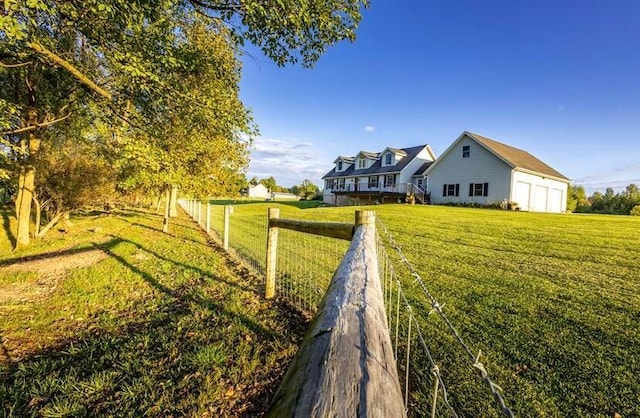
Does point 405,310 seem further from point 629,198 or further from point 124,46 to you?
point 629,198

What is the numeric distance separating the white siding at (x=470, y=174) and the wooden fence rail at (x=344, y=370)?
26.2 metres

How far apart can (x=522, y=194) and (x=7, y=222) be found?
31.3 m

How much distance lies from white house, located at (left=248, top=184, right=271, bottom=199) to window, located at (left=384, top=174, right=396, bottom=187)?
6210cm

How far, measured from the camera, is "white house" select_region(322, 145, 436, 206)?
1262 inches

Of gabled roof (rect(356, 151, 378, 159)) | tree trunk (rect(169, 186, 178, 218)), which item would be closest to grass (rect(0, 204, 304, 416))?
tree trunk (rect(169, 186, 178, 218))

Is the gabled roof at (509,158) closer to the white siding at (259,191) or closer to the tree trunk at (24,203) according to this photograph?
the tree trunk at (24,203)

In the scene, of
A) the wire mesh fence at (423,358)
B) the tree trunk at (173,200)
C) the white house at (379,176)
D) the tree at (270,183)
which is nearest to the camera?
the wire mesh fence at (423,358)

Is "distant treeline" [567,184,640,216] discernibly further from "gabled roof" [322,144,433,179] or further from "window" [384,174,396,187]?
"window" [384,174,396,187]

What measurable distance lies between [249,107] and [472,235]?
878 centimetres

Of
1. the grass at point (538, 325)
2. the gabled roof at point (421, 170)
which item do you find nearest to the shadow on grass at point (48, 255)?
the grass at point (538, 325)

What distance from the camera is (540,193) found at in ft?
84.3

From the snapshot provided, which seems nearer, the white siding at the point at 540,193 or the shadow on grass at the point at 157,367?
the shadow on grass at the point at 157,367

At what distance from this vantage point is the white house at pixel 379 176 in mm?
32062

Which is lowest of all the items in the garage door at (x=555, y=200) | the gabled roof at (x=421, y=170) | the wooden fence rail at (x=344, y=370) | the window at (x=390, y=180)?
the wooden fence rail at (x=344, y=370)
